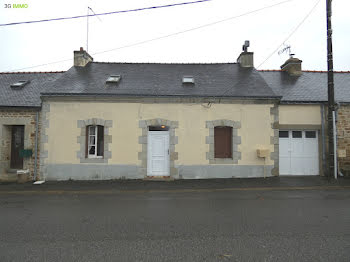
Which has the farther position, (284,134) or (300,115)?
(284,134)

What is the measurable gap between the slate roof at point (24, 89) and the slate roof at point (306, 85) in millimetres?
10605

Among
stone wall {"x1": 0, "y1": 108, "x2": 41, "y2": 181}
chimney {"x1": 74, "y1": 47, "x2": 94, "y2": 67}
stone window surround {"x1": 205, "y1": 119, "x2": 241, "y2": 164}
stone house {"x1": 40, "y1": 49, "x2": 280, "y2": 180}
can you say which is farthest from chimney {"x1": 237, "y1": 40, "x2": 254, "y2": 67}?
stone wall {"x1": 0, "y1": 108, "x2": 41, "y2": 181}

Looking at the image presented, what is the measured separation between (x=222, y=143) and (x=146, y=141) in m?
3.11

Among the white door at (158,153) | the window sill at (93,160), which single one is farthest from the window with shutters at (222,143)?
the window sill at (93,160)

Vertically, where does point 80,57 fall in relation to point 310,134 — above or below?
above

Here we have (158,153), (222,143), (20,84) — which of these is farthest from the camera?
(20,84)

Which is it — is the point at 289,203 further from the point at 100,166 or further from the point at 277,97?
the point at 100,166

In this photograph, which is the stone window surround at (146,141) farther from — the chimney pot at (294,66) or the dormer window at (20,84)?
the chimney pot at (294,66)

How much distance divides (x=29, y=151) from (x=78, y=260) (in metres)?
7.82

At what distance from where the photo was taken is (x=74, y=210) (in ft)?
17.5

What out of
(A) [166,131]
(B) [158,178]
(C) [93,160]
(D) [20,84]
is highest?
(D) [20,84]

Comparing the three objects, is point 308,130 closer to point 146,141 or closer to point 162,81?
point 162,81

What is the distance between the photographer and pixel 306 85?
1097 centimetres

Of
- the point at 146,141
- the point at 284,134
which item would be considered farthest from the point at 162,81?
the point at 284,134
